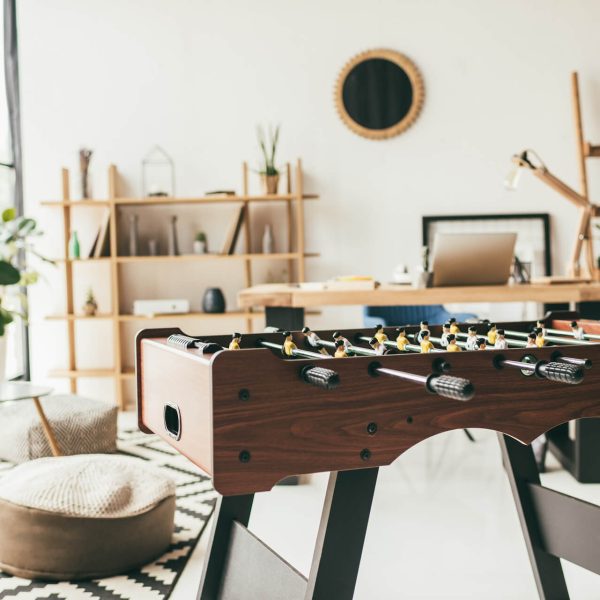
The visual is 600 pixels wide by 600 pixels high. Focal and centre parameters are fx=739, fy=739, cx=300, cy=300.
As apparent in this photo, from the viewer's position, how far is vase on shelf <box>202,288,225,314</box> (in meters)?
4.85

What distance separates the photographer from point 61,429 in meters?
3.48

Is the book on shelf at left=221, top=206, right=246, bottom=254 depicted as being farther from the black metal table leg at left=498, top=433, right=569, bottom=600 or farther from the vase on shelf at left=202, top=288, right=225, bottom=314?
the black metal table leg at left=498, top=433, right=569, bottom=600

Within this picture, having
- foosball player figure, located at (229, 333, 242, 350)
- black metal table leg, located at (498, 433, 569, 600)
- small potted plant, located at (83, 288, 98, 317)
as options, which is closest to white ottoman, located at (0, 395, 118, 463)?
small potted plant, located at (83, 288, 98, 317)

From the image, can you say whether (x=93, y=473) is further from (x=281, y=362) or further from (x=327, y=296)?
(x=281, y=362)

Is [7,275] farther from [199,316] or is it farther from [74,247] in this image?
[199,316]

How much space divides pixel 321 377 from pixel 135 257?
3.76 metres

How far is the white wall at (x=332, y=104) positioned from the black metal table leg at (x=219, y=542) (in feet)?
10.8

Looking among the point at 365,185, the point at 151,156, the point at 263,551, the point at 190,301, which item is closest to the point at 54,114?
the point at 151,156

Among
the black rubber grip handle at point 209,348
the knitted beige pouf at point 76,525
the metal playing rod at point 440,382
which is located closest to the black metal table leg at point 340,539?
the metal playing rod at point 440,382

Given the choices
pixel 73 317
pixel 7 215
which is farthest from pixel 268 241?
pixel 7 215

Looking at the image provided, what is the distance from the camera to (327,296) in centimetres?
303

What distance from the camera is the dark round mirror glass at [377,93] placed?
5012mm

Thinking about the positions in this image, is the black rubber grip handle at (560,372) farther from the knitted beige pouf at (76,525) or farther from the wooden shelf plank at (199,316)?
the wooden shelf plank at (199,316)

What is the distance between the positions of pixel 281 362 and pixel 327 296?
1774mm
